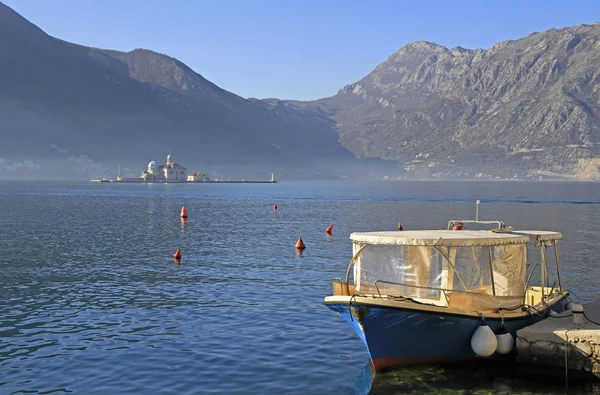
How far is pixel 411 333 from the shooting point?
1989 centimetres

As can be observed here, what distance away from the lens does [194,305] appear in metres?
29.8

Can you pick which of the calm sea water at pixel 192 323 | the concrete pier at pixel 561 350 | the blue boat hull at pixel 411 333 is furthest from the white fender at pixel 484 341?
the concrete pier at pixel 561 350

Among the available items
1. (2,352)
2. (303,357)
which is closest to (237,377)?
(303,357)

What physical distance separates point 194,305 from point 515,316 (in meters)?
14.8

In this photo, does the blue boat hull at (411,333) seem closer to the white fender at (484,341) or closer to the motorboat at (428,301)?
the motorboat at (428,301)

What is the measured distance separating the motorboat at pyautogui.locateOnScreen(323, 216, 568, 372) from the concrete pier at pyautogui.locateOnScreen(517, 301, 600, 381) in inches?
22.7

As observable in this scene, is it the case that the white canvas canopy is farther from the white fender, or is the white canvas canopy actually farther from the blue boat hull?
the white fender

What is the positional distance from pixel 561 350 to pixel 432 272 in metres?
4.55

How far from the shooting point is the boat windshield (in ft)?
67.0

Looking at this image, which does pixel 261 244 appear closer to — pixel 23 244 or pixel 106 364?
pixel 23 244

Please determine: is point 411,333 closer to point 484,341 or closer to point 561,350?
point 484,341

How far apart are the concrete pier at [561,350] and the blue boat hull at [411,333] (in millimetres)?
738

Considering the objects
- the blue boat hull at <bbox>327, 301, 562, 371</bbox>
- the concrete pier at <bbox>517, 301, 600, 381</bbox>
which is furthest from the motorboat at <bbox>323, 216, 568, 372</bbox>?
the concrete pier at <bbox>517, 301, 600, 381</bbox>

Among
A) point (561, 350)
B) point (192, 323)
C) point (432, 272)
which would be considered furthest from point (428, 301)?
point (192, 323)
